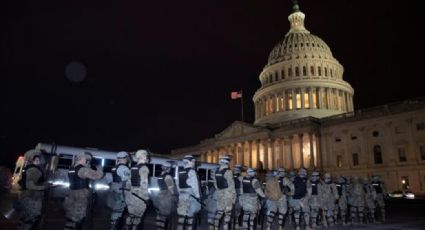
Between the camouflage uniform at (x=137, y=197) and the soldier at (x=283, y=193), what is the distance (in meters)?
6.60

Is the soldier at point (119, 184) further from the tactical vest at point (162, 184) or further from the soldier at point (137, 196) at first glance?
the tactical vest at point (162, 184)

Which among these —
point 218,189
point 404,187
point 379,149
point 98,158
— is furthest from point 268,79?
point 218,189

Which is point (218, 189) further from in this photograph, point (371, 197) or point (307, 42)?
point (307, 42)

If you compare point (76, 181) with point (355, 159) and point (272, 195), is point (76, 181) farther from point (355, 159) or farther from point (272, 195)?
point (355, 159)

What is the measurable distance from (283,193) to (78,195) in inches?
349

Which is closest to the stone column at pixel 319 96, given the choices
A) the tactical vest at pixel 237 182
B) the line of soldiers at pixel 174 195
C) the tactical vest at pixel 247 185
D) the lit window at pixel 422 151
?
the lit window at pixel 422 151

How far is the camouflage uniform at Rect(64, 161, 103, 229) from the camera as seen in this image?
893 centimetres

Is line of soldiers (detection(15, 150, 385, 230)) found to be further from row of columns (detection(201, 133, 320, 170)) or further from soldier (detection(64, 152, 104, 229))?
row of columns (detection(201, 133, 320, 170))

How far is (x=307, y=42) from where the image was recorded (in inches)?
3681

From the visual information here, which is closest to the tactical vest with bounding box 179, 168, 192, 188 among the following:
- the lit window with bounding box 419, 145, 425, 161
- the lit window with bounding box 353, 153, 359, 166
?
the lit window with bounding box 419, 145, 425, 161

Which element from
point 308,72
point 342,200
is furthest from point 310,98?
point 342,200

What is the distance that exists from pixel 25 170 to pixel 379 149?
2329 inches

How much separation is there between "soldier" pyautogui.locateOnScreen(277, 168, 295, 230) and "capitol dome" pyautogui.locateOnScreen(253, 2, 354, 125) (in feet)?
205

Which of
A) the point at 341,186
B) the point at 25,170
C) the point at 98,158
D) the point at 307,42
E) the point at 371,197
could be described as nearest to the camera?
the point at 25,170
